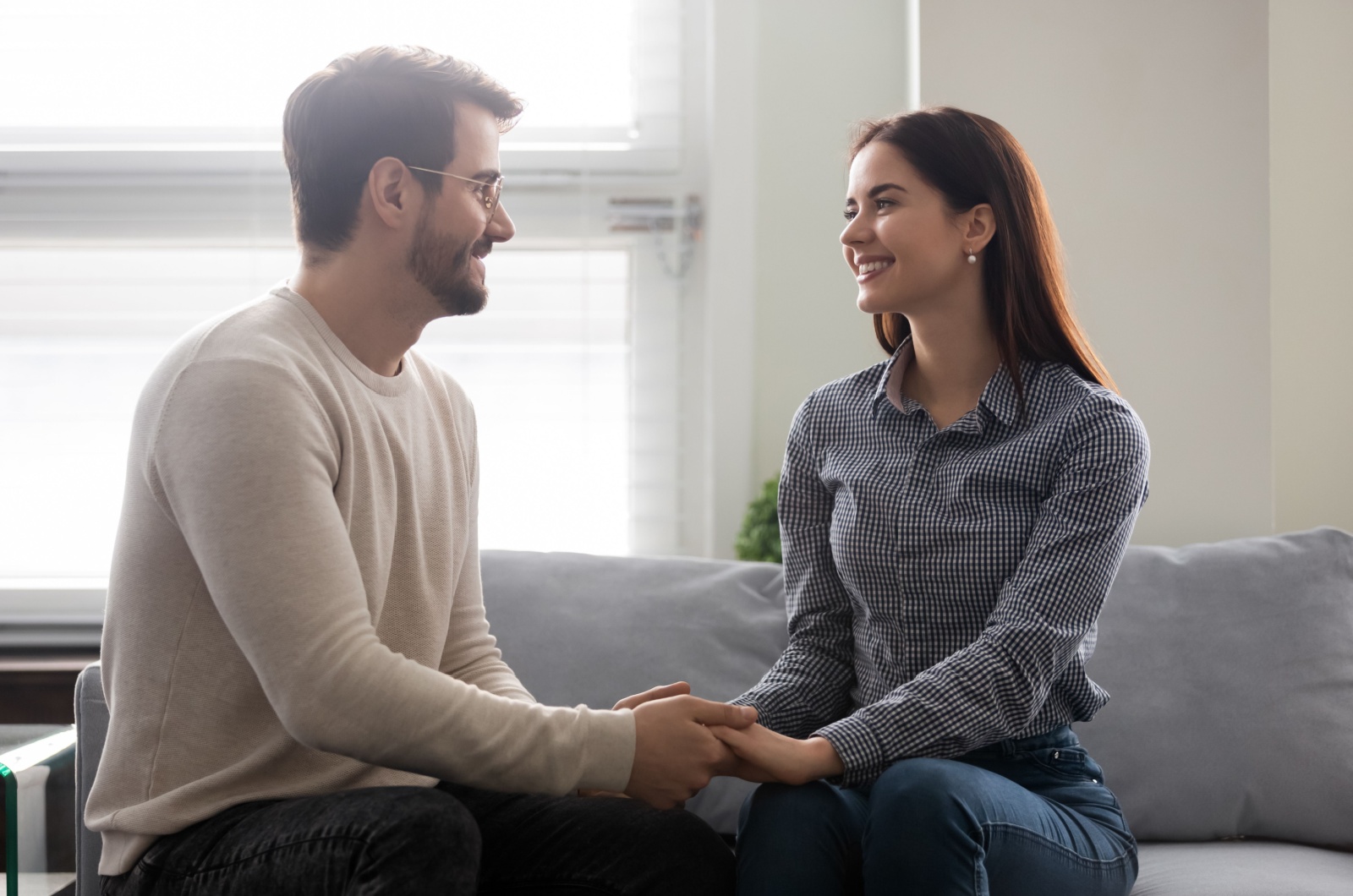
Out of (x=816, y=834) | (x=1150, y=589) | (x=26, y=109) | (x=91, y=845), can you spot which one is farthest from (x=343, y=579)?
(x=26, y=109)

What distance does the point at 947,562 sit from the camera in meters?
1.47

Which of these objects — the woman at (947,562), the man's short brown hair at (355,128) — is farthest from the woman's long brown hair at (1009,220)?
the man's short brown hair at (355,128)

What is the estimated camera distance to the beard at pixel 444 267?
1.40 meters

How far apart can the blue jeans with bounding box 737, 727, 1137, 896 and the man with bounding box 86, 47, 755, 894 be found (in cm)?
10

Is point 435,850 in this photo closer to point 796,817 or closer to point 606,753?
point 606,753

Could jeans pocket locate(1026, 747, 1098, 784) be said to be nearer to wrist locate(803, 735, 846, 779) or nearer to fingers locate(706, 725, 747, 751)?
wrist locate(803, 735, 846, 779)

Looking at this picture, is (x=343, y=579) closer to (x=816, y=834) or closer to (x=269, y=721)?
(x=269, y=721)

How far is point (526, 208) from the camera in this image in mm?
2447

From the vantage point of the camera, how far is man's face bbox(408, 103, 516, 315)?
4.60ft

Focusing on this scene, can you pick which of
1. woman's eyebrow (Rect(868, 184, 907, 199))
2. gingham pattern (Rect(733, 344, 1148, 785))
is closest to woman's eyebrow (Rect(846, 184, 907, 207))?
woman's eyebrow (Rect(868, 184, 907, 199))

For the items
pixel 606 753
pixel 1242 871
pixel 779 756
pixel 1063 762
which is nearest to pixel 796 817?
pixel 779 756

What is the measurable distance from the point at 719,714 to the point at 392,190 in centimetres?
76

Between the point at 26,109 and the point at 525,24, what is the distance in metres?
1.14

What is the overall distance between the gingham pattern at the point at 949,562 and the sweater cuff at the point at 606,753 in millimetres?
272
